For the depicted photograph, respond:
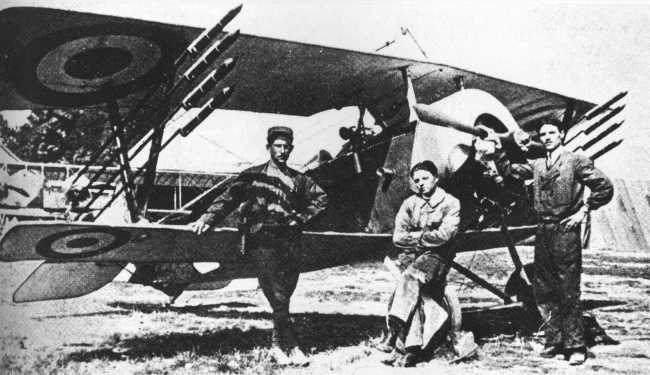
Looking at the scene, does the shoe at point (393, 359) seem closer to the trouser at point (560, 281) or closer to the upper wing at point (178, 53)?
the trouser at point (560, 281)

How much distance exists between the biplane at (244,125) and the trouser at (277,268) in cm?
33

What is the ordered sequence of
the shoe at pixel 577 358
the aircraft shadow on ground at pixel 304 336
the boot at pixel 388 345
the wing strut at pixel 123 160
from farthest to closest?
the wing strut at pixel 123 160 → the aircraft shadow on ground at pixel 304 336 → the boot at pixel 388 345 → the shoe at pixel 577 358

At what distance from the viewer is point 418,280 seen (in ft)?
12.8

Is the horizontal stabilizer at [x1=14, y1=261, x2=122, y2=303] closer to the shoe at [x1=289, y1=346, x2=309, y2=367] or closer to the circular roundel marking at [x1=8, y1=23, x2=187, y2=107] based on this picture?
the circular roundel marking at [x1=8, y1=23, x2=187, y2=107]

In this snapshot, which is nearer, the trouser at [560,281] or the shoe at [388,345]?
the trouser at [560,281]

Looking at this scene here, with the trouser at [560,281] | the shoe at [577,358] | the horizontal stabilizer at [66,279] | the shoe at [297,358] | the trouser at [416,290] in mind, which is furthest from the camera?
the horizontal stabilizer at [66,279]

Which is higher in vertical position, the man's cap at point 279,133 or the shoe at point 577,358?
the man's cap at point 279,133

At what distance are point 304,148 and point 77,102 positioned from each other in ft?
8.83

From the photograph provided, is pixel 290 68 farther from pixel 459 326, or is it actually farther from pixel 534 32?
pixel 459 326

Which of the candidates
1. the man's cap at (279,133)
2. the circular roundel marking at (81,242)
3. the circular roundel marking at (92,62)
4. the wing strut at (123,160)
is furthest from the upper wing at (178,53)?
the circular roundel marking at (81,242)

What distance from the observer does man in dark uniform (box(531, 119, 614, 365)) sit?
12.4ft

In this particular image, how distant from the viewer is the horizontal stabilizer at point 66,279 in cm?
512

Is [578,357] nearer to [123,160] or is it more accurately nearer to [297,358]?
[297,358]

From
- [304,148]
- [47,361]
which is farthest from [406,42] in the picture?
[47,361]
